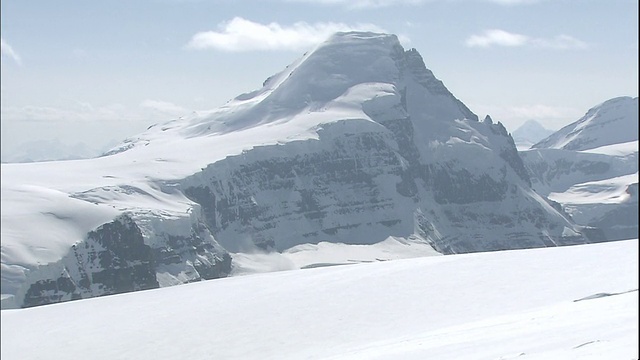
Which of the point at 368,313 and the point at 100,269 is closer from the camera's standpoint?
the point at 368,313

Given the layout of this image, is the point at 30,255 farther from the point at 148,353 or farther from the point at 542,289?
the point at 542,289

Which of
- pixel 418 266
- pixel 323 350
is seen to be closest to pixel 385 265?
pixel 418 266

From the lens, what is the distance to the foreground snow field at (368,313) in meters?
33.1

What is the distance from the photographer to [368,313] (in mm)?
45844

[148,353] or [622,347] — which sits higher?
[622,347]

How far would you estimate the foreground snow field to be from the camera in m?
33.1

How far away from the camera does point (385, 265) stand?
5934 centimetres

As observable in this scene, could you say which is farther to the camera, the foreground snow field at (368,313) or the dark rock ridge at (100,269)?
the dark rock ridge at (100,269)

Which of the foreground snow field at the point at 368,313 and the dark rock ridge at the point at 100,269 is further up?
the foreground snow field at the point at 368,313

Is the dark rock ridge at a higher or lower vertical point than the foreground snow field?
lower

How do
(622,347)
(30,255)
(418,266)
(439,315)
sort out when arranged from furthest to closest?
(30,255)
(418,266)
(439,315)
(622,347)

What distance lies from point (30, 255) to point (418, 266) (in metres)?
116

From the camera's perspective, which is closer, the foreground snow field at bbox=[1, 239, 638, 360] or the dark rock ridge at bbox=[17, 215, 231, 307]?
the foreground snow field at bbox=[1, 239, 638, 360]

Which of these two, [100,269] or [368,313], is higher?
[368,313]
